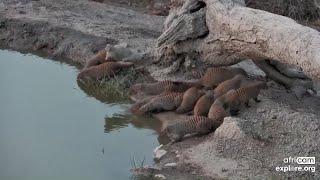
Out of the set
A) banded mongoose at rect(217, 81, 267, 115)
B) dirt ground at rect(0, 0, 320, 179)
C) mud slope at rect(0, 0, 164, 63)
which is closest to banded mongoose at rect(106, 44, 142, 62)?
dirt ground at rect(0, 0, 320, 179)

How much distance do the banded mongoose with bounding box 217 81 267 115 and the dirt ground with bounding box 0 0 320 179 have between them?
4.4 inches

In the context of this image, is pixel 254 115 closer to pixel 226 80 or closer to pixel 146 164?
pixel 226 80

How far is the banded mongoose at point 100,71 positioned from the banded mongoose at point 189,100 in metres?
1.59

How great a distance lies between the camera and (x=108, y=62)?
9.72 metres

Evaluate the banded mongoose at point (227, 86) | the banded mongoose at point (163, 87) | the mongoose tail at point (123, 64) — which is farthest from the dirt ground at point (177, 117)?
the banded mongoose at point (163, 87)

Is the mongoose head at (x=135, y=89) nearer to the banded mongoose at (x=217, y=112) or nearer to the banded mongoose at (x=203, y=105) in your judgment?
the banded mongoose at (x=203, y=105)

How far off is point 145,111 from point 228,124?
142cm

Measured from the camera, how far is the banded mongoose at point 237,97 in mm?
8125

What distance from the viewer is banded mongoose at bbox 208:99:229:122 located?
25.5 ft

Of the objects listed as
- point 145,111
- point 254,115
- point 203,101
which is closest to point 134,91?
point 145,111

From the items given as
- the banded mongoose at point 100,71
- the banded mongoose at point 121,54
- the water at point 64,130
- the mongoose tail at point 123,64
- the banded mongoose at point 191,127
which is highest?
the banded mongoose at point 121,54

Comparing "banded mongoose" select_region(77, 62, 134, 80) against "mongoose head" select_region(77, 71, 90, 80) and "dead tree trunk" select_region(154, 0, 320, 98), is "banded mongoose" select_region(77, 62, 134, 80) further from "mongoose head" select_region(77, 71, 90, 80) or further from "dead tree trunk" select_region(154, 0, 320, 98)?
"dead tree trunk" select_region(154, 0, 320, 98)

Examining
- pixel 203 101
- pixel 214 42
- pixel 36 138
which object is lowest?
pixel 36 138

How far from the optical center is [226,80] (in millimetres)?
8750
